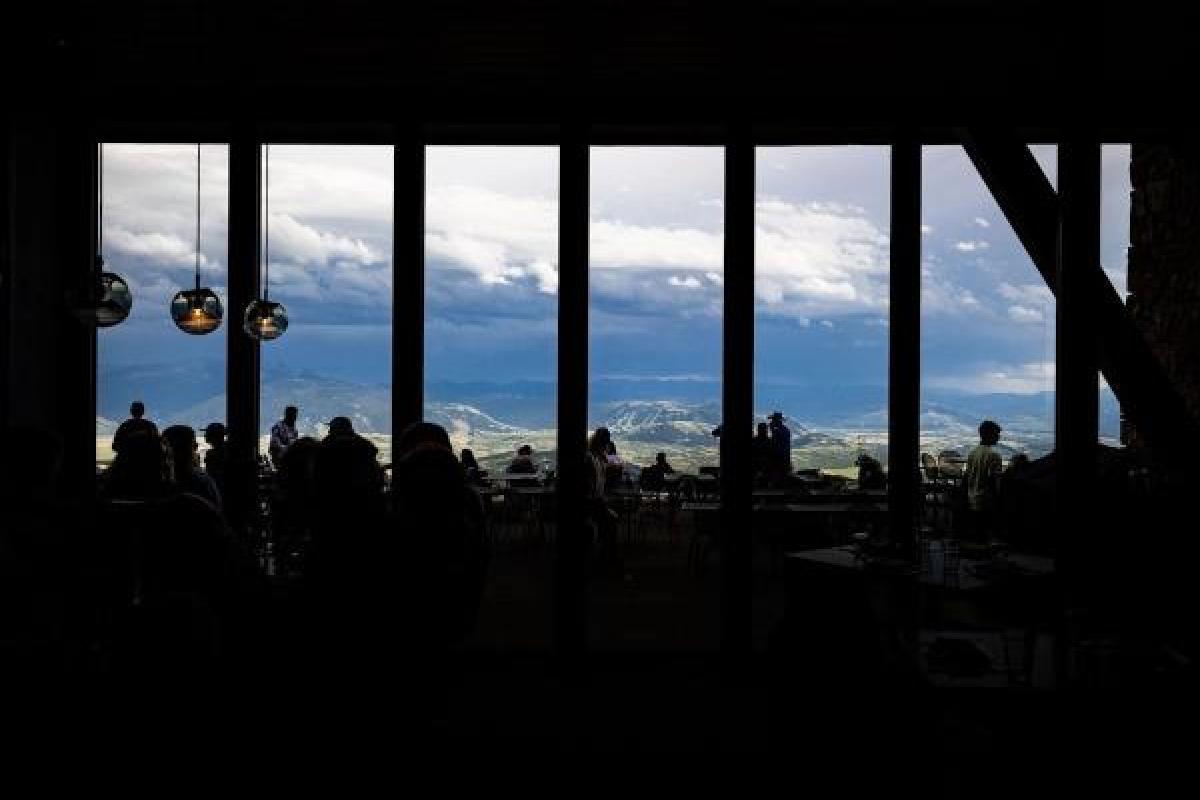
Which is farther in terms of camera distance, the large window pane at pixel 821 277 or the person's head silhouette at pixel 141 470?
the large window pane at pixel 821 277

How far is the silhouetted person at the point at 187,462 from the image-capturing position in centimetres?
407

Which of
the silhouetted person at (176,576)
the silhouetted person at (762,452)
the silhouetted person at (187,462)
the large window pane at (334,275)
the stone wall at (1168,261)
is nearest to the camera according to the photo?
the silhouetted person at (176,576)

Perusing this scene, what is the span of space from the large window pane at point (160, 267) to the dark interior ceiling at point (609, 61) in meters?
0.67

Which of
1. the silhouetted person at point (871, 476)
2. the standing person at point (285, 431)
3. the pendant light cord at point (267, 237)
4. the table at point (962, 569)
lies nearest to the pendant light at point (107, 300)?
the pendant light cord at point (267, 237)

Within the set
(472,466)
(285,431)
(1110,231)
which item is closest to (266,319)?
(285,431)

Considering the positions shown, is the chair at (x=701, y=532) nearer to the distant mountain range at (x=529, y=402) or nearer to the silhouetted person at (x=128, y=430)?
the distant mountain range at (x=529, y=402)

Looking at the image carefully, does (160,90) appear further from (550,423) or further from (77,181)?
(550,423)

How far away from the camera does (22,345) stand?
18.4 feet

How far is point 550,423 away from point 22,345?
3.68 meters

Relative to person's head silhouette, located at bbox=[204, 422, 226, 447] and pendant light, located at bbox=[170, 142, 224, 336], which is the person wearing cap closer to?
pendant light, located at bbox=[170, 142, 224, 336]

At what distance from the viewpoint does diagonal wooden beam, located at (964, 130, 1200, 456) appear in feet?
15.7

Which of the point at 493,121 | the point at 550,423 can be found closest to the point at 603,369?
Answer: the point at 550,423

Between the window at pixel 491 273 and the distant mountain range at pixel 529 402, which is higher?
the window at pixel 491 273

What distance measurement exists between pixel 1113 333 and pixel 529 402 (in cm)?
328
